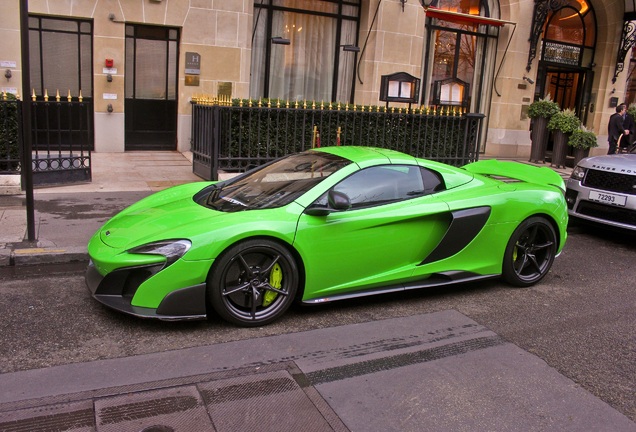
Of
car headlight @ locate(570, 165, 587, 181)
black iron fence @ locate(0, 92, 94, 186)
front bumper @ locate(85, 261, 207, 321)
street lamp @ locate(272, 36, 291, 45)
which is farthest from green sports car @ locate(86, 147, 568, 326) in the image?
street lamp @ locate(272, 36, 291, 45)

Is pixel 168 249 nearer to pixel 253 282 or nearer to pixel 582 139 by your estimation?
pixel 253 282

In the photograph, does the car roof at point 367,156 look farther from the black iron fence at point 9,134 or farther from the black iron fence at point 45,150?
A: the black iron fence at point 9,134

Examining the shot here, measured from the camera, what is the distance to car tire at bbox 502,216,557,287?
5.81m

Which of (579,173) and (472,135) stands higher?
(472,135)

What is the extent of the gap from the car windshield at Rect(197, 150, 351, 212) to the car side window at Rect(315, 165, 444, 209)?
0.20 metres

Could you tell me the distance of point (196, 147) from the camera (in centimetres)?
1113

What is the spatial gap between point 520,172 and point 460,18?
34.3 feet

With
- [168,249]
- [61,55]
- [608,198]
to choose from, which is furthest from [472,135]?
[168,249]

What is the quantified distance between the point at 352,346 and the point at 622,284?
12.2 ft

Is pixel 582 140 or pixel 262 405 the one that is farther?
pixel 582 140

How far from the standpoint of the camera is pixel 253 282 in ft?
14.8

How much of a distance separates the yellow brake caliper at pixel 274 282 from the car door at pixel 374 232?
0.22 meters

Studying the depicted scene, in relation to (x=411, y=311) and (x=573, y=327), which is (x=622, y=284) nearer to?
(x=573, y=327)

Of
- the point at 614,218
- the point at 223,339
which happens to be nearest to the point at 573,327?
the point at 223,339
